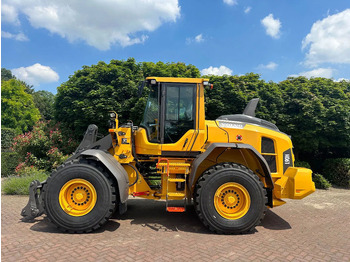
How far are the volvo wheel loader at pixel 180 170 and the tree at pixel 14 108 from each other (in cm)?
2655

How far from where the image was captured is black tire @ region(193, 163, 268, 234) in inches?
192

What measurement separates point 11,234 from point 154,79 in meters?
4.02

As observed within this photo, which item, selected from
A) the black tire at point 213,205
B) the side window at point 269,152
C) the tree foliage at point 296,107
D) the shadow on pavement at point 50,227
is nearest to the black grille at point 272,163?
the side window at point 269,152

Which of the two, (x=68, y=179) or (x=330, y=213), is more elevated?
(x=68, y=179)

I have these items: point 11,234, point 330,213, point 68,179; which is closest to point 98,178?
point 68,179

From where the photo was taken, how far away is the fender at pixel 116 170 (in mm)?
4965

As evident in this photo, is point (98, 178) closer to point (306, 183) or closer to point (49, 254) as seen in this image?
point (49, 254)

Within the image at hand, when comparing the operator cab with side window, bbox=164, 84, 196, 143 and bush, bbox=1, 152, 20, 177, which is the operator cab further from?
bush, bbox=1, 152, 20, 177

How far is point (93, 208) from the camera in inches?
192

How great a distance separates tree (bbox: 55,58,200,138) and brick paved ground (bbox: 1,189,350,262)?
4.99 meters

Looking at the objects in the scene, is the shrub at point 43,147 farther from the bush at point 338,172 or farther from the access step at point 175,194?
the bush at point 338,172

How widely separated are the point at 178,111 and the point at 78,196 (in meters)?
2.64

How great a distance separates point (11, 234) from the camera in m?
4.67

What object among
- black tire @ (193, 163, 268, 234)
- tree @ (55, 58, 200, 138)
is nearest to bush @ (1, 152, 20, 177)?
tree @ (55, 58, 200, 138)
